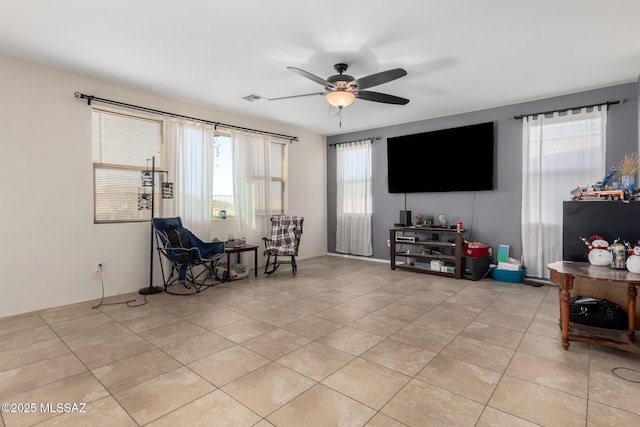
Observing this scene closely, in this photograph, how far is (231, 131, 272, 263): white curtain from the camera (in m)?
5.41

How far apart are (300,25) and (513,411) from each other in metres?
3.13

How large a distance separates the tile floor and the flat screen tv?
2.15 m

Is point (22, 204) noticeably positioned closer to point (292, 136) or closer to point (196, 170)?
point (196, 170)

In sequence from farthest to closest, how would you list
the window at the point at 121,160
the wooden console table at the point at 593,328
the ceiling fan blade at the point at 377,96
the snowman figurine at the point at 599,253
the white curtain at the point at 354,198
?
the white curtain at the point at 354,198
the window at the point at 121,160
the ceiling fan blade at the point at 377,96
the snowman figurine at the point at 599,253
the wooden console table at the point at 593,328

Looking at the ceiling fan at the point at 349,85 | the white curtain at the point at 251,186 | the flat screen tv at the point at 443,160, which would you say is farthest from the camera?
the white curtain at the point at 251,186

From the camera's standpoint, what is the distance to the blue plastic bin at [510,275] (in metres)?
4.70

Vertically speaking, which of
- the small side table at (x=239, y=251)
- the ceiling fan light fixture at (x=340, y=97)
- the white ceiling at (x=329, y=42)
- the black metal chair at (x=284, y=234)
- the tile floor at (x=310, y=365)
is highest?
the white ceiling at (x=329, y=42)

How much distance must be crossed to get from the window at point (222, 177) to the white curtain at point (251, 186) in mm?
83

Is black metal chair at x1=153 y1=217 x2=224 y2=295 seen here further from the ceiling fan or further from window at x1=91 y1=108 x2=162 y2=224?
the ceiling fan

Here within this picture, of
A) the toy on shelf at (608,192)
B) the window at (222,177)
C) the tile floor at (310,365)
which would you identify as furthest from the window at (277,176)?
the toy on shelf at (608,192)

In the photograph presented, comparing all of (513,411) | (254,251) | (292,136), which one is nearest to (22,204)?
(254,251)

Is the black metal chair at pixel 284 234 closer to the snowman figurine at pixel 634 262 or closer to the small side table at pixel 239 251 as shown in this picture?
the small side table at pixel 239 251

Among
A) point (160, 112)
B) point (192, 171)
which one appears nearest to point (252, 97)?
point (160, 112)

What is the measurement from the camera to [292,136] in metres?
6.41
